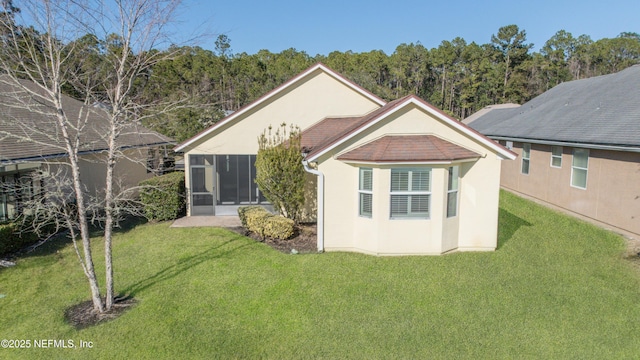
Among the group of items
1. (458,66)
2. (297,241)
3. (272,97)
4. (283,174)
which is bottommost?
(297,241)

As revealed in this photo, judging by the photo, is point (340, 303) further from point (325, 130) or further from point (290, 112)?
point (290, 112)

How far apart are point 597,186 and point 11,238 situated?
19.5m

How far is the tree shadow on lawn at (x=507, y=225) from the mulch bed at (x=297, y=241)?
5.83 meters

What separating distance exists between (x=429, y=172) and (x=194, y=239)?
781cm

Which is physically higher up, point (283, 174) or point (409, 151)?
point (409, 151)

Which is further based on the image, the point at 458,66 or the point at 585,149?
the point at 458,66

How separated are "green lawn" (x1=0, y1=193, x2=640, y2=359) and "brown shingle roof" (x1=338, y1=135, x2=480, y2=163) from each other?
282 cm

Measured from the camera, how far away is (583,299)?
823 centimetres

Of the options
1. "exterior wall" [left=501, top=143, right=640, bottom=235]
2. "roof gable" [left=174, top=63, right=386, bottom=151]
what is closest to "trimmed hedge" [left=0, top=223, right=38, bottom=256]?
"roof gable" [left=174, top=63, right=386, bottom=151]

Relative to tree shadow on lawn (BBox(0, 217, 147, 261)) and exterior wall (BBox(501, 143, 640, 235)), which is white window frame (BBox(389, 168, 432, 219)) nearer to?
exterior wall (BBox(501, 143, 640, 235))

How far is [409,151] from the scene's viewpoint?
10.5 metres

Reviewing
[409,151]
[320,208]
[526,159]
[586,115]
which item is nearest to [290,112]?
[320,208]

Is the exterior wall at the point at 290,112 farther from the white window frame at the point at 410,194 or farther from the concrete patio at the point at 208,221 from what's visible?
the white window frame at the point at 410,194

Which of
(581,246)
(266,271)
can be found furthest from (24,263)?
(581,246)
